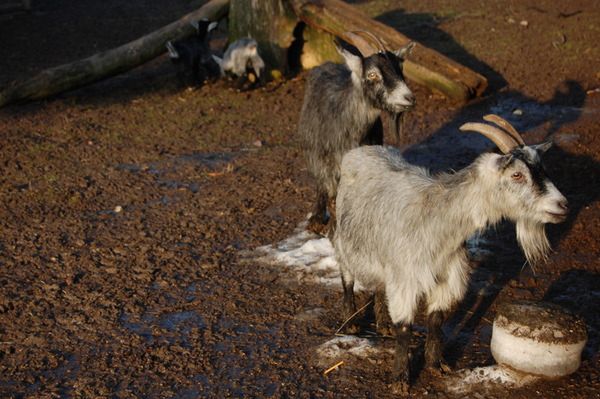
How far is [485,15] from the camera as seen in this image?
46.0ft

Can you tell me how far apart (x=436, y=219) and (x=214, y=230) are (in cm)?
299

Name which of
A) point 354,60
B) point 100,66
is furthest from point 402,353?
point 100,66

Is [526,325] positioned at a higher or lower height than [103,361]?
higher

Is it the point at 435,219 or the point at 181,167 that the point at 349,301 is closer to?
the point at 435,219

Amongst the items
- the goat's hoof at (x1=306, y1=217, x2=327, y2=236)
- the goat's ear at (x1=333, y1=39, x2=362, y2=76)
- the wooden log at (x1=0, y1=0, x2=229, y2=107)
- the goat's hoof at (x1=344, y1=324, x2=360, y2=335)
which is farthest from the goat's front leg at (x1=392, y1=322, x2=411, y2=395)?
the wooden log at (x1=0, y1=0, x2=229, y2=107)

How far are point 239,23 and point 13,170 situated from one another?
16.2 ft

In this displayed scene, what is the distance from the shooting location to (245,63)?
11297 mm

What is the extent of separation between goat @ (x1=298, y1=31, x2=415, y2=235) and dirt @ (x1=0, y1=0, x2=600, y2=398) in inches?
22.6

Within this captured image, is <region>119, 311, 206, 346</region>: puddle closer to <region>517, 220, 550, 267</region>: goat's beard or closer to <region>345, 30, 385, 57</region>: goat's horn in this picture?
<region>517, 220, 550, 267</region>: goat's beard

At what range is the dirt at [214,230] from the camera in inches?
198

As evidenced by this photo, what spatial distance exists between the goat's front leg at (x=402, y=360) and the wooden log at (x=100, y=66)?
771 centimetres

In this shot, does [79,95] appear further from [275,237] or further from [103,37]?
[275,237]

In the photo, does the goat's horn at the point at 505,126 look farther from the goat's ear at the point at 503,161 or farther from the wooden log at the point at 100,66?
the wooden log at the point at 100,66

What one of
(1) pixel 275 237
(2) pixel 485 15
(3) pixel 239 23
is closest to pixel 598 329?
(1) pixel 275 237
